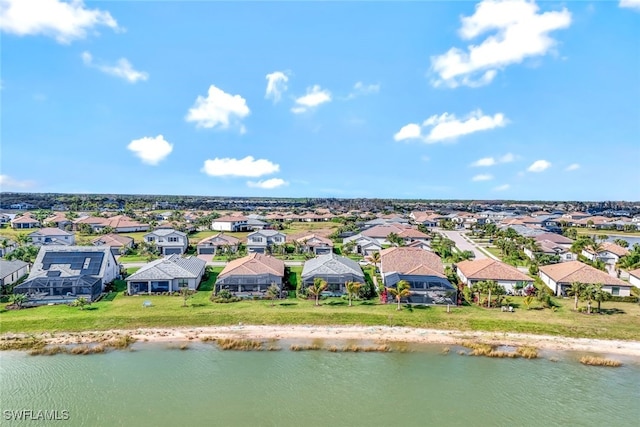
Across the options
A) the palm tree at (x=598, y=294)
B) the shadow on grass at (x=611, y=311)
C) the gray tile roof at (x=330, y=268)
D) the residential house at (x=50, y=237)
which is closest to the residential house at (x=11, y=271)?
the residential house at (x=50, y=237)

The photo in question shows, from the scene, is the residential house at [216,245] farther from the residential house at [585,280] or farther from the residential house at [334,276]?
the residential house at [585,280]

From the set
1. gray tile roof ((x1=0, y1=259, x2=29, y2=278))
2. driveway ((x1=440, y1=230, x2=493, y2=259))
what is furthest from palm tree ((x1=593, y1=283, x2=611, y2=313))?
gray tile roof ((x1=0, y1=259, x2=29, y2=278))

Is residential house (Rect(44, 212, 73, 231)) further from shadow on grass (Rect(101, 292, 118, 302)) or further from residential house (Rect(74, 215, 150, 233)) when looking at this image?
shadow on grass (Rect(101, 292, 118, 302))

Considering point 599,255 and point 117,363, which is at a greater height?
point 599,255

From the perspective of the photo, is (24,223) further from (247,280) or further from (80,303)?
(247,280)

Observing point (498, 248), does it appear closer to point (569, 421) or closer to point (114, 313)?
point (569, 421)

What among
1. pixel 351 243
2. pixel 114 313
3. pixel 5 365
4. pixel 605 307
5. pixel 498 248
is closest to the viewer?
pixel 5 365

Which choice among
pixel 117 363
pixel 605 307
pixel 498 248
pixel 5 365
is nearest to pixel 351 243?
pixel 498 248
